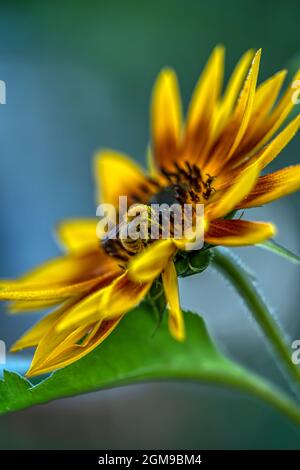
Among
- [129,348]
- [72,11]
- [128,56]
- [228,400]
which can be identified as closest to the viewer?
[129,348]

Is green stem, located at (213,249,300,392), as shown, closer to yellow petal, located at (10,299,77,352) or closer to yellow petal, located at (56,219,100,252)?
yellow petal, located at (10,299,77,352)

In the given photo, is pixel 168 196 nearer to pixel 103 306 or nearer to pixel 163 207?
pixel 163 207

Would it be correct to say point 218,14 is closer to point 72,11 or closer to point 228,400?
point 72,11

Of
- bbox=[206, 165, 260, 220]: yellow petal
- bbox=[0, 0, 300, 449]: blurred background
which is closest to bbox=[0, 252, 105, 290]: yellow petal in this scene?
bbox=[206, 165, 260, 220]: yellow petal

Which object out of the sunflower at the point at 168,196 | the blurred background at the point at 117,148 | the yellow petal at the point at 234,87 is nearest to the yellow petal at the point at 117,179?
the sunflower at the point at 168,196

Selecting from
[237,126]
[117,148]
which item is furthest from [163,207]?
[117,148]

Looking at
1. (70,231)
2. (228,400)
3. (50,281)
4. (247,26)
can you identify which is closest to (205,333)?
(50,281)
